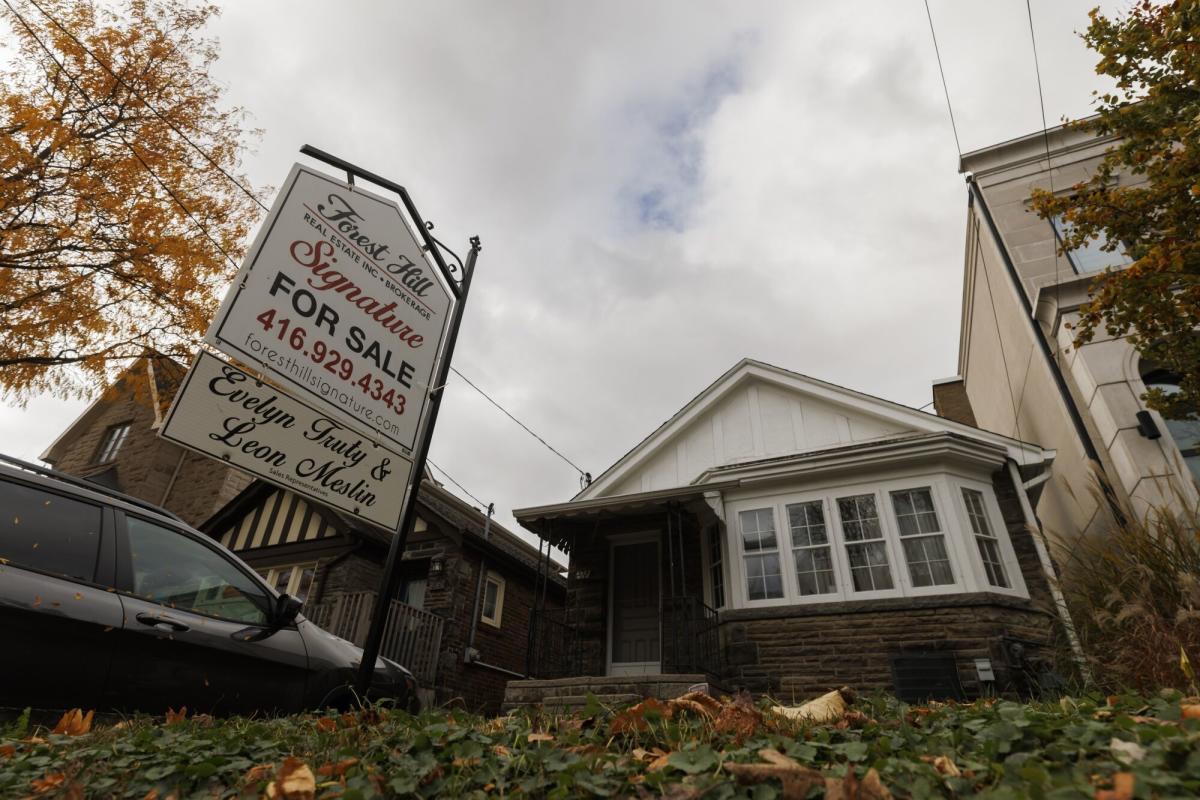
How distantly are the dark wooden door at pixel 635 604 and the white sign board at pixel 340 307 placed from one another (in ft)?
28.2

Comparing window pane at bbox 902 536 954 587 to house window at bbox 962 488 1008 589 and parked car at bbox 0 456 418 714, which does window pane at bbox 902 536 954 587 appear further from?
parked car at bbox 0 456 418 714

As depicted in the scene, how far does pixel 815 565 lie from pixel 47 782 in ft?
31.7

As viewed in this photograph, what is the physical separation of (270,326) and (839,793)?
10.4ft

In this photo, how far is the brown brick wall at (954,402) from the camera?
55.4ft


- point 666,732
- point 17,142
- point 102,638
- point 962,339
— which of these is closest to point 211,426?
point 102,638

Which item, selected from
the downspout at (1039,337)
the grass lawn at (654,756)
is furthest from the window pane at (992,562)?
the grass lawn at (654,756)

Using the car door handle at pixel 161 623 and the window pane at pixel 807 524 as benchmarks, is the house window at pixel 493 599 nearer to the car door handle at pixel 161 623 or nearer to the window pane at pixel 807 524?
the window pane at pixel 807 524

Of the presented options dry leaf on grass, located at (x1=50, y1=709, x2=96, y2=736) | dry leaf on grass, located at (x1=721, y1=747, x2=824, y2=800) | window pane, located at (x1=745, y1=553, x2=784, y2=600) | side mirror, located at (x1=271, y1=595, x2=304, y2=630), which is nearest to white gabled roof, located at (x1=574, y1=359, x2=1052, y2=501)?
window pane, located at (x1=745, y1=553, x2=784, y2=600)

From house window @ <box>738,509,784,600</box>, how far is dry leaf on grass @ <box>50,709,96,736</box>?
29.1 ft

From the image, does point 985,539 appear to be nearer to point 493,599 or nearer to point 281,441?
point 493,599

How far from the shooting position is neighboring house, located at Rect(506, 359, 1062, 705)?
8.68 metres

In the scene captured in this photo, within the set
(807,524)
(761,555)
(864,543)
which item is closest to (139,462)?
(761,555)

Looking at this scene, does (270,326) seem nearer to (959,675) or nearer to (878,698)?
(878,698)

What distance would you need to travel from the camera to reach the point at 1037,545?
30.9ft
